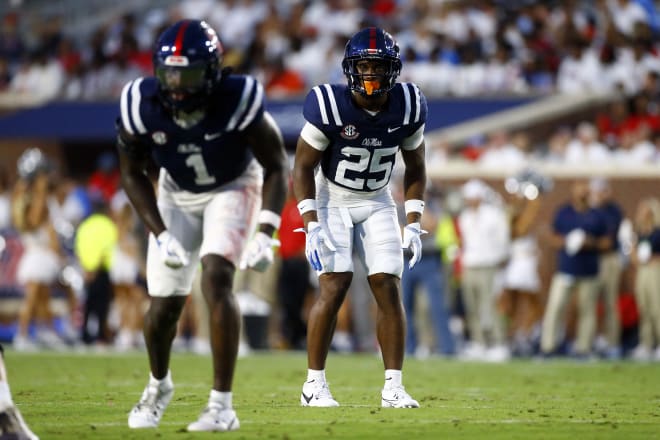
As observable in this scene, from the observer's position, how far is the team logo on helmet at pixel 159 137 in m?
5.48

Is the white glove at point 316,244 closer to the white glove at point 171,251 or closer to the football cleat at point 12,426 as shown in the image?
the white glove at point 171,251

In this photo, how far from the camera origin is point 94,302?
13742mm

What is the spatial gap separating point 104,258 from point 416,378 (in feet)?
18.6

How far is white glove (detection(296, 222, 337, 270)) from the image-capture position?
6594 mm

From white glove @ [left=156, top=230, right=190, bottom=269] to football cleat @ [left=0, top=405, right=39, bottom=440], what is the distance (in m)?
0.92

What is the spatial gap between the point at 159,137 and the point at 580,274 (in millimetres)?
7867

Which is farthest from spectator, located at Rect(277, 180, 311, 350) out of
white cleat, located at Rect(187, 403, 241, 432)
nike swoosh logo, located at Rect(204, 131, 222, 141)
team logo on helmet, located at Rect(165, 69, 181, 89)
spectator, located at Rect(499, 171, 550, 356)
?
white cleat, located at Rect(187, 403, 241, 432)

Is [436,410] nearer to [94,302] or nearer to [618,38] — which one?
[94,302]

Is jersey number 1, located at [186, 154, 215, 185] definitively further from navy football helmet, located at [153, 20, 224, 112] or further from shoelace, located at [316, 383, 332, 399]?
shoelace, located at [316, 383, 332, 399]

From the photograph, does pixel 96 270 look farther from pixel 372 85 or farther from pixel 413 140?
pixel 372 85

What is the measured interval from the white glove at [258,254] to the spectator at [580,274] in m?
7.57

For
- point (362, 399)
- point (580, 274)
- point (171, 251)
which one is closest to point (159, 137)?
point (171, 251)

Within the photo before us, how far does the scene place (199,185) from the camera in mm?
5637

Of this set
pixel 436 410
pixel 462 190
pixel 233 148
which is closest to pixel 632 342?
pixel 462 190
